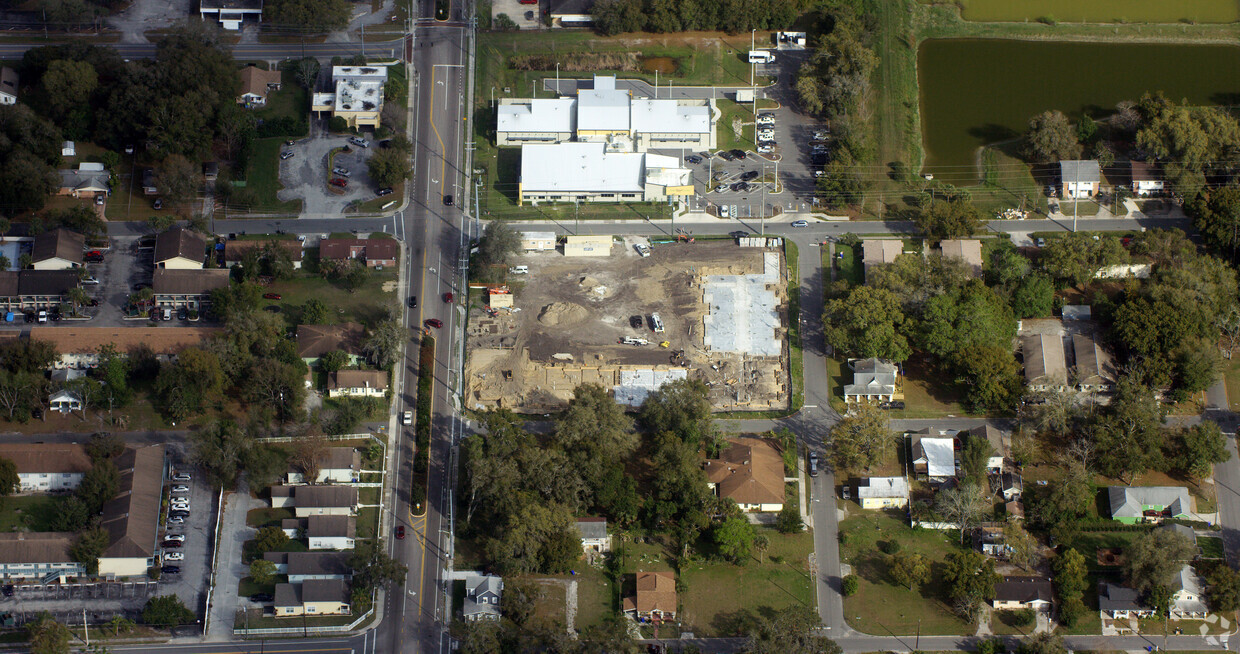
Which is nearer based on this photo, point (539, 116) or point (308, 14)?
point (539, 116)

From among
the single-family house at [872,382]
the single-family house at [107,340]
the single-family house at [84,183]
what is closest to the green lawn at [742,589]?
the single-family house at [872,382]

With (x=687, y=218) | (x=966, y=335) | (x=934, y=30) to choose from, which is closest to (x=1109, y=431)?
(x=966, y=335)

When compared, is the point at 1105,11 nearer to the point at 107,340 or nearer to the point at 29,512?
the point at 107,340

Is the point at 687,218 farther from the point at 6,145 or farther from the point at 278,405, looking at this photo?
the point at 6,145

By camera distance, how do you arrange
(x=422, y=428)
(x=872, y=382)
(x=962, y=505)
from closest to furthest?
1. (x=962, y=505)
2. (x=422, y=428)
3. (x=872, y=382)

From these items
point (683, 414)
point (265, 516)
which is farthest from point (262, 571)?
point (683, 414)

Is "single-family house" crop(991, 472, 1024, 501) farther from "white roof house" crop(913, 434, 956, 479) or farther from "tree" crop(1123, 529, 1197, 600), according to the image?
"tree" crop(1123, 529, 1197, 600)
